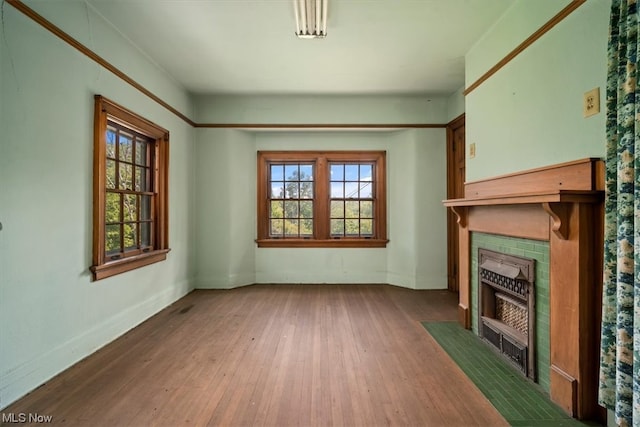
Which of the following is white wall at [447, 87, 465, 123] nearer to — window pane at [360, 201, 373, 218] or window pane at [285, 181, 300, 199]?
window pane at [360, 201, 373, 218]

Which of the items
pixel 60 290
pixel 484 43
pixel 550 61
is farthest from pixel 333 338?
pixel 484 43

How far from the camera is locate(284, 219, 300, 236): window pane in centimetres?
502

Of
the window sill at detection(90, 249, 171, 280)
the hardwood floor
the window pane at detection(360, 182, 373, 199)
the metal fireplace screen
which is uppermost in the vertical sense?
the window pane at detection(360, 182, 373, 199)

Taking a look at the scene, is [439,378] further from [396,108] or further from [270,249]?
[396,108]

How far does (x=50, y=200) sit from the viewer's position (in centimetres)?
216

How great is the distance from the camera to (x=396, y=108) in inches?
181

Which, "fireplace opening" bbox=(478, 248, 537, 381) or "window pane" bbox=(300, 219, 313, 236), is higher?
"window pane" bbox=(300, 219, 313, 236)

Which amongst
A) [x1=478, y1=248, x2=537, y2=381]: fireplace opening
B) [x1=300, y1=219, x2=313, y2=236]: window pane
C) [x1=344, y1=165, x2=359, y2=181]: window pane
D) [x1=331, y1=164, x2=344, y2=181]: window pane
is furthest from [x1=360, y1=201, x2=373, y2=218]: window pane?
[x1=478, y1=248, x2=537, y2=381]: fireplace opening

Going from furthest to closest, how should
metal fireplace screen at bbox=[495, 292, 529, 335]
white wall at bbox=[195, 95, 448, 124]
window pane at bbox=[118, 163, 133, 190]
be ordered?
white wall at bbox=[195, 95, 448, 124], window pane at bbox=[118, 163, 133, 190], metal fireplace screen at bbox=[495, 292, 529, 335]

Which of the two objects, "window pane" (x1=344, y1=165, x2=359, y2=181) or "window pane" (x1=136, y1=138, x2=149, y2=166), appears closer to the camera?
"window pane" (x1=136, y1=138, x2=149, y2=166)

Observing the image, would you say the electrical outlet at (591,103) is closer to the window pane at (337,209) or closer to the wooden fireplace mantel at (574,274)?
the wooden fireplace mantel at (574,274)

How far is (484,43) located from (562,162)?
164 cm

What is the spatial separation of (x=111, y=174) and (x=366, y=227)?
11.7ft

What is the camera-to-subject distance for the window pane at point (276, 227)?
503 cm
